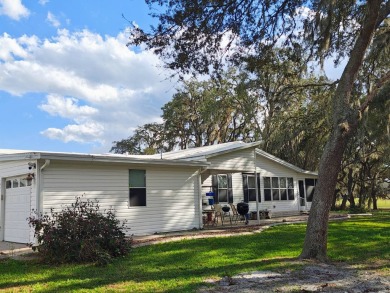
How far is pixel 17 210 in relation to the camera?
1277cm

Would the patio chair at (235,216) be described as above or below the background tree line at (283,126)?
below

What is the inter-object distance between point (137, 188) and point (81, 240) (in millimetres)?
5021

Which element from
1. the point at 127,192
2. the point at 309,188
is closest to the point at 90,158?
the point at 127,192

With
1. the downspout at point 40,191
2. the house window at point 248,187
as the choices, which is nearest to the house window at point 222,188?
the house window at point 248,187

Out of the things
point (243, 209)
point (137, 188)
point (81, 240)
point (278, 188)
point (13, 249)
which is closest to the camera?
point (81, 240)

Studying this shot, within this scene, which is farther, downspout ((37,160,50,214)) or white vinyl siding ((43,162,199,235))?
white vinyl siding ((43,162,199,235))

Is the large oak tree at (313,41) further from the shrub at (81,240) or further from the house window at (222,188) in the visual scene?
the house window at (222,188)

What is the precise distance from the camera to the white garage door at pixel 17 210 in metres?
12.2

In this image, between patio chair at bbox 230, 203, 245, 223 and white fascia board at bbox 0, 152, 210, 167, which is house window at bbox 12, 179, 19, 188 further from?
patio chair at bbox 230, 203, 245, 223

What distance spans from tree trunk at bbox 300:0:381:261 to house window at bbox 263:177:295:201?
14.3m

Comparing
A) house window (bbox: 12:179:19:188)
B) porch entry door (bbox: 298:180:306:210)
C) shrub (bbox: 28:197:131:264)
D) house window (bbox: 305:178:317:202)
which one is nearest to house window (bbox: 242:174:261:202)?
porch entry door (bbox: 298:180:306:210)

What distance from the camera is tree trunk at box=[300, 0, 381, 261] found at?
28.2 ft

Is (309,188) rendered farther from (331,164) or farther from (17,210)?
(17,210)

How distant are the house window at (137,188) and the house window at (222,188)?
6542 mm
